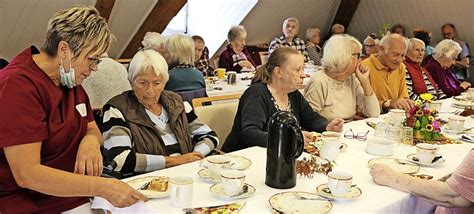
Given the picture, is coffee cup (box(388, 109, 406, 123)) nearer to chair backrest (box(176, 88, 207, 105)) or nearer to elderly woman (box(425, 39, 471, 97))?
chair backrest (box(176, 88, 207, 105))

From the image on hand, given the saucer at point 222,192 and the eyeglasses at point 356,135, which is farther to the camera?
the eyeglasses at point 356,135

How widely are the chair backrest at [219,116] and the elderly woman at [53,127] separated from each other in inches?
36.4

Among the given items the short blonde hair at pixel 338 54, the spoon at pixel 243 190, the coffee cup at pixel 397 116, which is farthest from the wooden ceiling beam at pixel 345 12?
the spoon at pixel 243 190

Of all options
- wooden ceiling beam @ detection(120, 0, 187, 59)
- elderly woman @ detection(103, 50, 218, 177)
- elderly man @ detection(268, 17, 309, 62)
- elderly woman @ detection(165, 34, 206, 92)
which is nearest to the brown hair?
elderly woman @ detection(103, 50, 218, 177)

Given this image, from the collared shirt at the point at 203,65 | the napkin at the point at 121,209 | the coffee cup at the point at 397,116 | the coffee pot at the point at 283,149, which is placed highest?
the coffee pot at the point at 283,149

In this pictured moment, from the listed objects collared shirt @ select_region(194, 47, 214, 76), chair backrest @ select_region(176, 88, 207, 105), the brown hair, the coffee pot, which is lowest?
collared shirt @ select_region(194, 47, 214, 76)

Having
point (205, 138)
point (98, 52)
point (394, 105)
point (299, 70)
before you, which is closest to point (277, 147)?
point (98, 52)

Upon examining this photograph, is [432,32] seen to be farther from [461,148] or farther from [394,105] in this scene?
[461,148]

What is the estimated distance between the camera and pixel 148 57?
2250mm

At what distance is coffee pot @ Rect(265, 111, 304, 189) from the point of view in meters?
1.63

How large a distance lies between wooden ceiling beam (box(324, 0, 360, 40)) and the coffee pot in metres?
7.00

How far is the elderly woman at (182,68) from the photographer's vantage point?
3617 millimetres

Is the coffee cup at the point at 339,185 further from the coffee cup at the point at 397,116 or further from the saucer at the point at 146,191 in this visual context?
the coffee cup at the point at 397,116

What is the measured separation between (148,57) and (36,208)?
848mm
